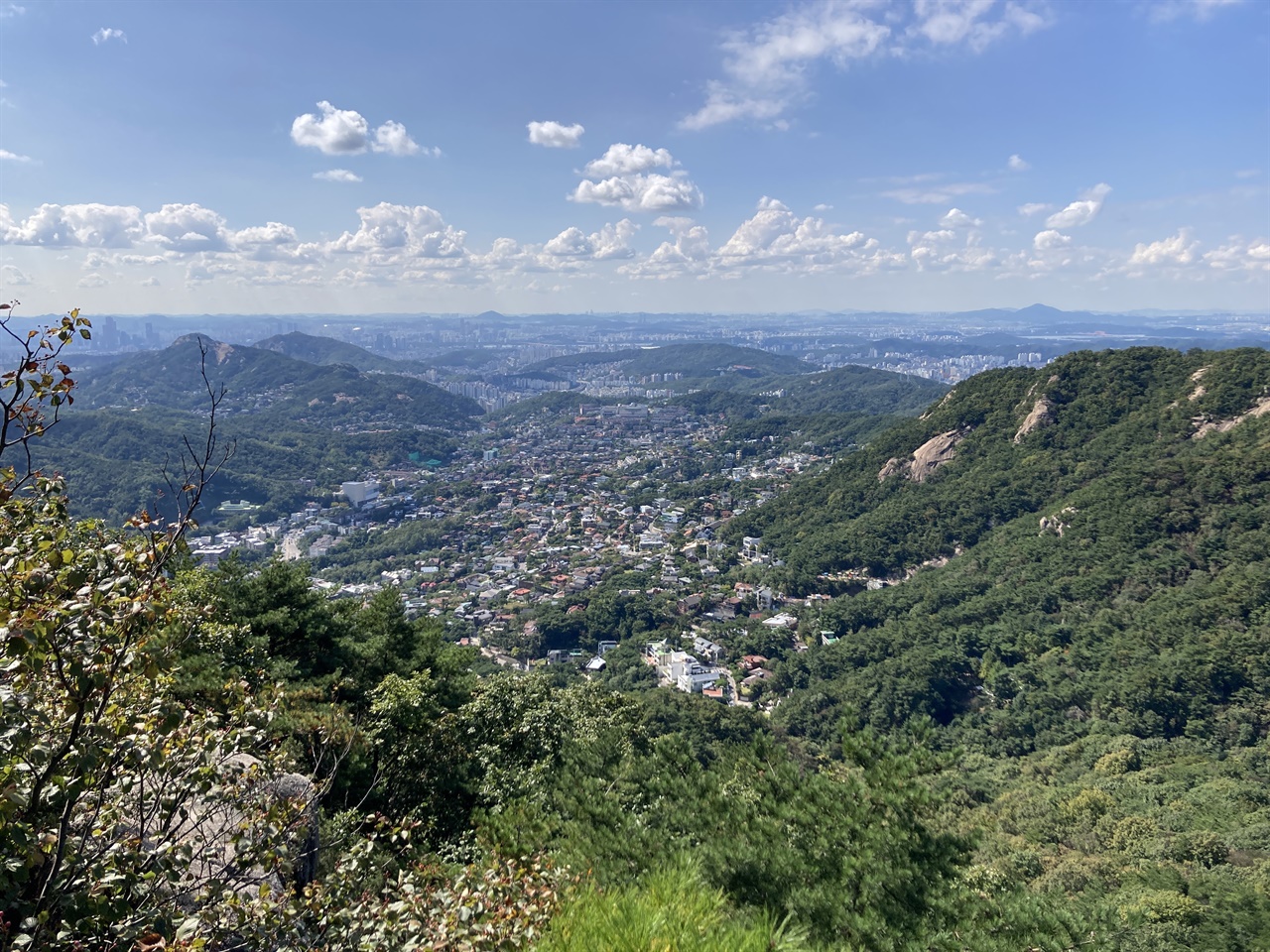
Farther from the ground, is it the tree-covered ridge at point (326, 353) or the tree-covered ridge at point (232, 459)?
the tree-covered ridge at point (326, 353)

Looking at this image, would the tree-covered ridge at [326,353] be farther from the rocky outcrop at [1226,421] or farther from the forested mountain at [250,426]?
the rocky outcrop at [1226,421]

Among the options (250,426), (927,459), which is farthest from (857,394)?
(250,426)

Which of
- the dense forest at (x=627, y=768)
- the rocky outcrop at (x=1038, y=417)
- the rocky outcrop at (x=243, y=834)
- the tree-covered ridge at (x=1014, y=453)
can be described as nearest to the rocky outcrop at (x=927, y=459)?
the tree-covered ridge at (x=1014, y=453)

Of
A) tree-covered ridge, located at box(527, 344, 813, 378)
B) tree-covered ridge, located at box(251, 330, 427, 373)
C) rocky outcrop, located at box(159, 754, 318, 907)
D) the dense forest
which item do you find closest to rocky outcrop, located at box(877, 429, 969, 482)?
the dense forest

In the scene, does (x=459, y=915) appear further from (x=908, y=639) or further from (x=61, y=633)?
(x=908, y=639)

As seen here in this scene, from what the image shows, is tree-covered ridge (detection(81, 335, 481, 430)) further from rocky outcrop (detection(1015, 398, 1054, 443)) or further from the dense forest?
the dense forest

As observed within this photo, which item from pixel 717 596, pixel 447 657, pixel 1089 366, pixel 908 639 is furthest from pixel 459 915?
pixel 1089 366
